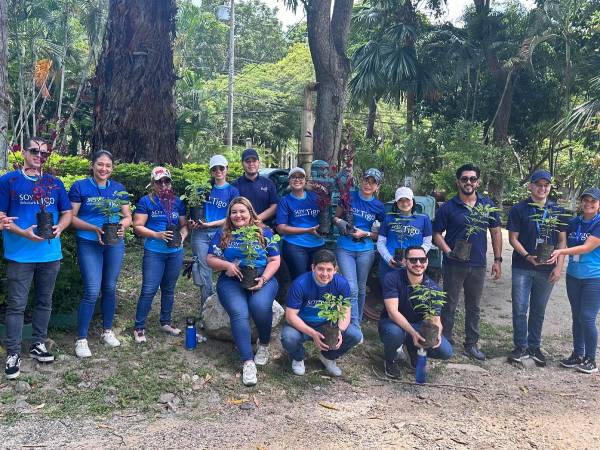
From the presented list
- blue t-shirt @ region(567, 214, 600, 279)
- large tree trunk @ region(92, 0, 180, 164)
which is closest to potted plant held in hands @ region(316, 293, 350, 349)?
blue t-shirt @ region(567, 214, 600, 279)

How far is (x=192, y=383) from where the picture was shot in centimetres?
416

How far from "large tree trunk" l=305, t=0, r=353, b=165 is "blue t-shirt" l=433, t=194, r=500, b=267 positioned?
3296mm

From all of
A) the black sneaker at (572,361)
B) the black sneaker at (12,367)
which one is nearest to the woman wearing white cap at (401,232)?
the black sneaker at (572,361)

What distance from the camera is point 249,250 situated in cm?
425

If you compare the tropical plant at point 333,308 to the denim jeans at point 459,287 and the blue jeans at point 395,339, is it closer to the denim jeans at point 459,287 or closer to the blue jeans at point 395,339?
the blue jeans at point 395,339

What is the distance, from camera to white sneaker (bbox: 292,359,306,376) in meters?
4.42

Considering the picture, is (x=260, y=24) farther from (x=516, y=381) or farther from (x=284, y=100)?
(x=516, y=381)

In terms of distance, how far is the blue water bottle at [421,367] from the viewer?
14.3 ft

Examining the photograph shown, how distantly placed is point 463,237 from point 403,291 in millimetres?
915

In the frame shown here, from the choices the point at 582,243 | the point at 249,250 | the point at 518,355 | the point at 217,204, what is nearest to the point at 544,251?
the point at 582,243

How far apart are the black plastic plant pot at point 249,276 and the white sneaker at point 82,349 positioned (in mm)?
1455

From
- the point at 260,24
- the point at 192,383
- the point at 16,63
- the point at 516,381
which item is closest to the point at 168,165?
the point at 192,383

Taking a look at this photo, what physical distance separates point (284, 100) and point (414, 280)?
27247 millimetres

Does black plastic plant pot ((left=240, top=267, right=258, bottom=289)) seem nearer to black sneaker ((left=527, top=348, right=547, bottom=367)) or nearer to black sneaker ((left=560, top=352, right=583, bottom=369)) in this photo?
black sneaker ((left=527, top=348, right=547, bottom=367))
